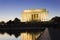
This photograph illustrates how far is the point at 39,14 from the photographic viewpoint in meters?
63.6

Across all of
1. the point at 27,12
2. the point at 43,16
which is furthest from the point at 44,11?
the point at 27,12

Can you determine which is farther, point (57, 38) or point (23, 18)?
point (23, 18)

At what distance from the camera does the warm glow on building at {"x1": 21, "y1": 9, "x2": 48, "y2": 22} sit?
207 feet

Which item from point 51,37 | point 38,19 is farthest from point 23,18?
point 51,37

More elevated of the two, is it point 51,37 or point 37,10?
point 37,10

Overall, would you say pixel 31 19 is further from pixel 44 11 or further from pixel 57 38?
pixel 57 38

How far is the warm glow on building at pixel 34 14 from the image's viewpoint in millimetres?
63094

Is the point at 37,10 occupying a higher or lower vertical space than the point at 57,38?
higher

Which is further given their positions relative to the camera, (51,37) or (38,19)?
(38,19)

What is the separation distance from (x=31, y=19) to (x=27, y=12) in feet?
9.22

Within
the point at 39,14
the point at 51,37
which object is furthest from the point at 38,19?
the point at 51,37

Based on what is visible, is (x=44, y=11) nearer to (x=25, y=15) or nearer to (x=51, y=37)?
(x=25, y=15)

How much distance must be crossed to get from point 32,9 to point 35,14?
8.41 feet

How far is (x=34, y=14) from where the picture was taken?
65125 mm
